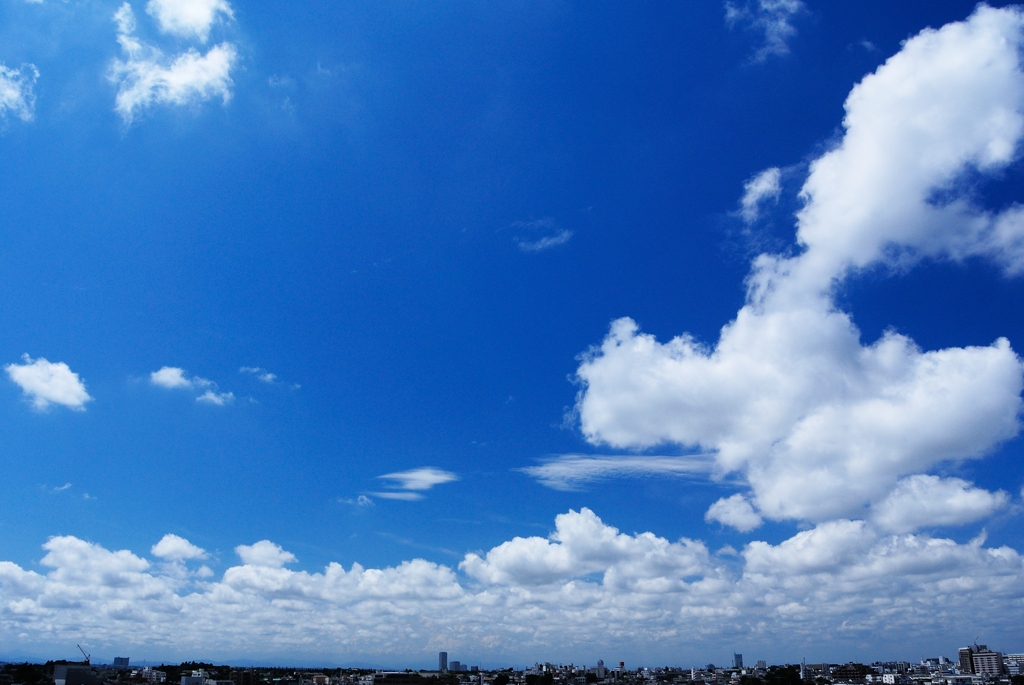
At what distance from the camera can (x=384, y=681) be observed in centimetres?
16188

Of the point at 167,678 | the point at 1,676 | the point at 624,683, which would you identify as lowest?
the point at 624,683

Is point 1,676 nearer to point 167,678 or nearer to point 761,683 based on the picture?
point 167,678

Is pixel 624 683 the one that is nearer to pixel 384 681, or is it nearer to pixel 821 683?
pixel 821 683

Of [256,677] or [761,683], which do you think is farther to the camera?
[761,683]

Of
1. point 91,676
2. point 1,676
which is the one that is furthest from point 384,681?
point 1,676

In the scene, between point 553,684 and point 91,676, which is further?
point 553,684

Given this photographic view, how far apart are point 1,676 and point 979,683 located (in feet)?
724

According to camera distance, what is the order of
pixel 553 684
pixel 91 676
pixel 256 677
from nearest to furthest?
1. pixel 91 676
2. pixel 256 677
3. pixel 553 684

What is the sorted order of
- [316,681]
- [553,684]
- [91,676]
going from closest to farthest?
[91,676], [316,681], [553,684]

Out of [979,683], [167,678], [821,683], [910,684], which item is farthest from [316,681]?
[979,683]

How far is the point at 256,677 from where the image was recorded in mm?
153125

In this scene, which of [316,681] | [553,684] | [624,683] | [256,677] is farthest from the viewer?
[624,683]

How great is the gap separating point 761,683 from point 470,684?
78.9m

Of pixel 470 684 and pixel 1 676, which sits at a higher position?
pixel 1 676
